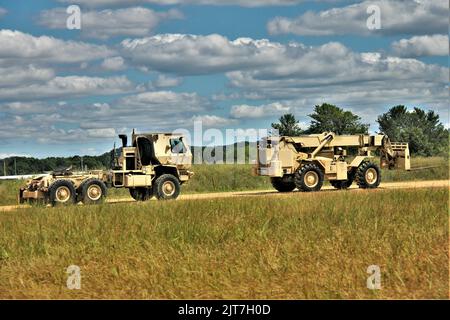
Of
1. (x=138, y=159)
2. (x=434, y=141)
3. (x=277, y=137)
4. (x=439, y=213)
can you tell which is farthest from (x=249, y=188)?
(x=434, y=141)

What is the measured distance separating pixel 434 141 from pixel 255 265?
70.2 m

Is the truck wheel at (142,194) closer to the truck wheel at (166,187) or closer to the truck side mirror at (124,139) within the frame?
the truck wheel at (166,187)

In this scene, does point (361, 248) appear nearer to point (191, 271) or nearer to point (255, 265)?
point (255, 265)

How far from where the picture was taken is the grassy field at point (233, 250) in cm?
976

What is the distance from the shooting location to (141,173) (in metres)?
25.1

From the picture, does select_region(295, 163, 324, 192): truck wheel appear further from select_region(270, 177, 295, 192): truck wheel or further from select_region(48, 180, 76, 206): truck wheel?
select_region(48, 180, 76, 206): truck wheel

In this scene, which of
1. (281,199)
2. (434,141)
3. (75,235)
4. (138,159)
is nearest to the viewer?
(75,235)

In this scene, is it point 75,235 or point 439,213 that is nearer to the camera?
point 75,235

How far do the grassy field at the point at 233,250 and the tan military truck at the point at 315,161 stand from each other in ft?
34.8

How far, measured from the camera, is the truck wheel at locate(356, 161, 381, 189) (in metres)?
28.5

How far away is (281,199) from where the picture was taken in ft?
58.1

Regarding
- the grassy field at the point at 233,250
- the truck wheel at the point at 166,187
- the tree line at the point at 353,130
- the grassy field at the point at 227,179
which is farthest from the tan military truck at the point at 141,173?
the tree line at the point at 353,130

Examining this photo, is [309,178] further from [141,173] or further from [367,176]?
[141,173]
